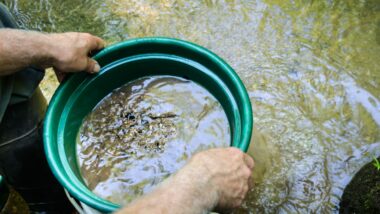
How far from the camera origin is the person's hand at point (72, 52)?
142 centimetres

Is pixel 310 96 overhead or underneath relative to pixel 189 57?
underneath

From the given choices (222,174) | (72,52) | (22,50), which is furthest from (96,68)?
(222,174)

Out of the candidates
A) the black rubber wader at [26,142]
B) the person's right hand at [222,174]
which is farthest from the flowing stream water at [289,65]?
the black rubber wader at [26,142]

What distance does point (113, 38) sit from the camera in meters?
2.53

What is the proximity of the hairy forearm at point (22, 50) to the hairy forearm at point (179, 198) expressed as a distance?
2.12 ft

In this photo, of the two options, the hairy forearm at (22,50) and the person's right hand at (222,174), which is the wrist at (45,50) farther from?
the person's right hand at (222,174)

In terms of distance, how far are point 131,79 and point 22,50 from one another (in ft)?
1.51

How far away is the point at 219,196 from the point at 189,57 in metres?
0.58

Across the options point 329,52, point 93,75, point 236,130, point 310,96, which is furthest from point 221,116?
point 329,52

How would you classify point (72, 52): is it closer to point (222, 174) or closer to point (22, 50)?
point (22, 50)

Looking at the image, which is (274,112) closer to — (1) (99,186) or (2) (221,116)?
(2) (221,116)

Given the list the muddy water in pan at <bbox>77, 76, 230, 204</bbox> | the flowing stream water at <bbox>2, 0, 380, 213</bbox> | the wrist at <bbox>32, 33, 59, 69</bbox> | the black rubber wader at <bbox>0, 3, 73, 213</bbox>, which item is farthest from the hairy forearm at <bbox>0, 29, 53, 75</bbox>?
the flowing stream water at <bbox>2, 0, 380, 213</bbox>

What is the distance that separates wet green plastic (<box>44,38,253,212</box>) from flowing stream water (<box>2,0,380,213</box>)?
18.6 inches

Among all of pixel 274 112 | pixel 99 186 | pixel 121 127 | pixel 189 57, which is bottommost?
pixel 274 112
